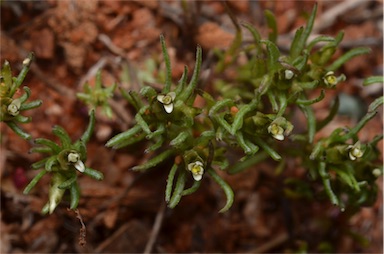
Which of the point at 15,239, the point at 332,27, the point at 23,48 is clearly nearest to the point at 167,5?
the point at 23,48

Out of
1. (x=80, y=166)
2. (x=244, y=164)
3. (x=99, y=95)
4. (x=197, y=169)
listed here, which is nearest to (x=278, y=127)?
(x=197, y=169)

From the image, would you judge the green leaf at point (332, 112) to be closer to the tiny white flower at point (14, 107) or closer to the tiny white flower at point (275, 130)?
the tiny white flower at point (275, 130)

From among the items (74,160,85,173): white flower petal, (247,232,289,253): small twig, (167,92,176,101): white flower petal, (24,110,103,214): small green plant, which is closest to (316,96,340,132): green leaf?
(247,232,289,253): small twig

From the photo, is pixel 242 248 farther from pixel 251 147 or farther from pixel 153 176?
pixel 251 147

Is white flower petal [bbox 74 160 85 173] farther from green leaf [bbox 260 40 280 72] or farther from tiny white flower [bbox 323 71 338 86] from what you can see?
tiny white flower [bbox 323 71 338 86]

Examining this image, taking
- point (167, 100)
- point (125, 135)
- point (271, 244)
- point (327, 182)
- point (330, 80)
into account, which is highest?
point (167, 100)

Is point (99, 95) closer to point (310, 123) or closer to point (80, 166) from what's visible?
point (80, 166)
